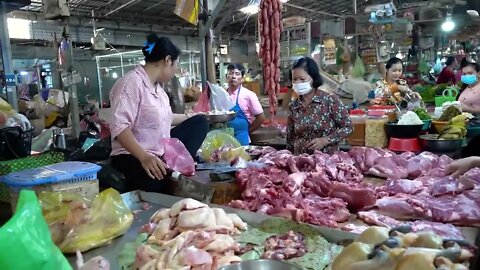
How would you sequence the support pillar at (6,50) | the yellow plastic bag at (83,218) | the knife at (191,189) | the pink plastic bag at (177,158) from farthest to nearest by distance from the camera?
the support pillar at (6,50) → the pink plastic bag at (177,158) → the knife at (191,189) → the yellow plastic bag at (83,218)

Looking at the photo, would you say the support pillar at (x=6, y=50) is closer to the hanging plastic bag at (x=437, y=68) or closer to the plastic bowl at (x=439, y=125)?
the plastic bowl at (x=439, y=125)

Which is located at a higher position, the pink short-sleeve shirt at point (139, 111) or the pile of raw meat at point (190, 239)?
the pink short-sleeve shirt at point (139, 111)

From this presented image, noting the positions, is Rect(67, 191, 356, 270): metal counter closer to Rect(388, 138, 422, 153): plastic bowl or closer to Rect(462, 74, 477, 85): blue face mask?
Rect(388, 138, 422, 153): plastic bowl

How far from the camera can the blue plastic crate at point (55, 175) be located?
7.82 feet

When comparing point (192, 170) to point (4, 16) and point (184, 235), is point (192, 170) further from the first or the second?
point (4, 16)

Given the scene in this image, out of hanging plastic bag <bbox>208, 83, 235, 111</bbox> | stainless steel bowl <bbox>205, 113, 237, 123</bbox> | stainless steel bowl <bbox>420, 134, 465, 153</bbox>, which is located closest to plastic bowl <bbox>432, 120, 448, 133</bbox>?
stainless steel bowl <bbox>420, 134, 465, 153</bbox>

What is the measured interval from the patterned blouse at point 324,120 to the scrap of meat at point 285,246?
192 centimetres

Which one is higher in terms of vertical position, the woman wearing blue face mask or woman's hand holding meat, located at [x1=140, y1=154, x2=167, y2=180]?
the woman wearing blue face mask

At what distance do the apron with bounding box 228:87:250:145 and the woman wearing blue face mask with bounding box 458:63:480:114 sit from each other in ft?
10.1

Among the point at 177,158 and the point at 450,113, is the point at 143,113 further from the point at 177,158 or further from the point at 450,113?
the point at 450,113

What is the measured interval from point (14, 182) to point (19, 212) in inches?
60.5

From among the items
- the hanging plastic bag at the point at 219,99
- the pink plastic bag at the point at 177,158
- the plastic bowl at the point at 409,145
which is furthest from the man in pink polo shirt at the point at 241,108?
the plastic bowl at the point at 409,145

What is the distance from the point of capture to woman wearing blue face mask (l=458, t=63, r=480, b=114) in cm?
573

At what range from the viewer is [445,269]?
1154 millimetres
